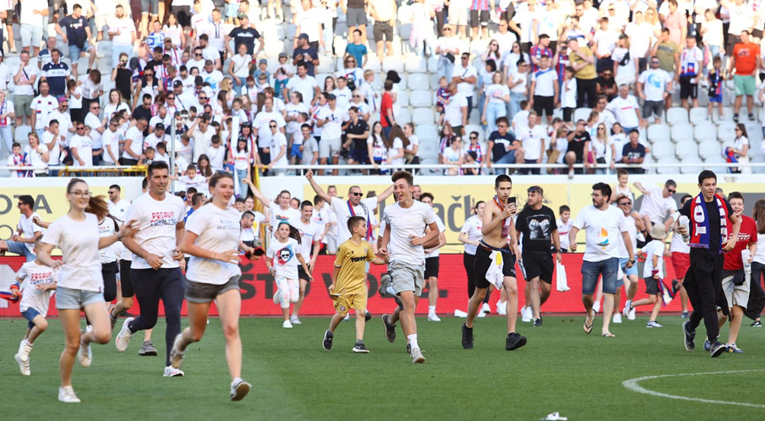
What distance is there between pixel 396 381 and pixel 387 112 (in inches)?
603

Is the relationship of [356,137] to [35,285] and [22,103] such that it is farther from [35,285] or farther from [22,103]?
[35,285]

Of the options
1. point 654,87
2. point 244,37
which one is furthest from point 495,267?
point 654,87

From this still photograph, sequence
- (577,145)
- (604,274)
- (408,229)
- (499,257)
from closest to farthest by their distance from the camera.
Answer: (408,229), (499,257), (604,274), (577,145)

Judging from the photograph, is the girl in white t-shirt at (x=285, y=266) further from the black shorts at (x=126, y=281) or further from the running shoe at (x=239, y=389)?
the running shoe at (x=239, y=389)

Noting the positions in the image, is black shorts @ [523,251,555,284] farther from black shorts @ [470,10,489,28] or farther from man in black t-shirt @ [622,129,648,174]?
black shorts @ [470,10,489,28]

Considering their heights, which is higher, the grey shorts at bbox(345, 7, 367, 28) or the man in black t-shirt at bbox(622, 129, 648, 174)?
the grey shorts at bbox(345, 7, 367, 28)

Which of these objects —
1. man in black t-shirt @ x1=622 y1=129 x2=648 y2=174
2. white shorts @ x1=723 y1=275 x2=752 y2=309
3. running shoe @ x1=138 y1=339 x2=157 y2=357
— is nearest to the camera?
running shoe @ x1=138 y1=339 x2=157 y2=357

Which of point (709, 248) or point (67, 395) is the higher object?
point (709, 248)

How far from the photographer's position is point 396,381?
9648 millimetres

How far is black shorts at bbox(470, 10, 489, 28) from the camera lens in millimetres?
28234

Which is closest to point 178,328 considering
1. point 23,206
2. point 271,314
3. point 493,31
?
point 23,206

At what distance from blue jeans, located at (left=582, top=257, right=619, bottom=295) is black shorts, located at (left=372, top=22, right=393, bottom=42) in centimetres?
1352

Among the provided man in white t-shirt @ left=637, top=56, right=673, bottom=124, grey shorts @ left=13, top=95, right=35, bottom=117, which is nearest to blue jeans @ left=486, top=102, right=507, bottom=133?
man in white t-shirt @ left=637, top=56, right=673, bottom=124

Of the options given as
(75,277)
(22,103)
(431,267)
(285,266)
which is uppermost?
(22,103)
